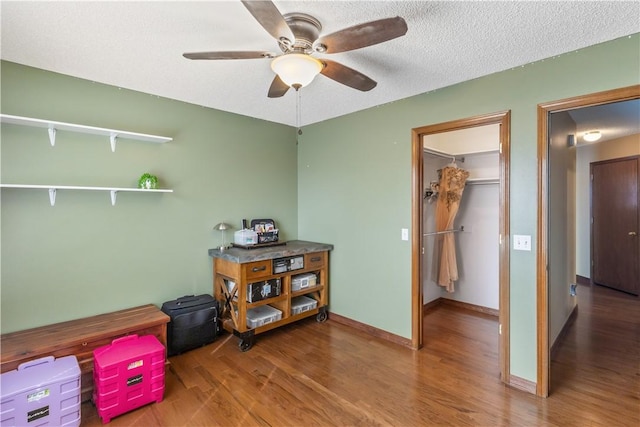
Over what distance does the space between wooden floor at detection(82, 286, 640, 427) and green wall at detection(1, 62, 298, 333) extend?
850 millimetres

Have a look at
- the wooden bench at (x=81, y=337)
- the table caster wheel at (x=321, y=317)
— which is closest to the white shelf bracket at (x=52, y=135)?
the wooden bench at (x=81, y=337)

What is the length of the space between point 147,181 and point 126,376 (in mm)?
1565

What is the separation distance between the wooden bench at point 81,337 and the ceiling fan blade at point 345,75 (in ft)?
7.56

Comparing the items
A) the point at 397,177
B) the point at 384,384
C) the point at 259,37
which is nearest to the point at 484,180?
the point at 397,177

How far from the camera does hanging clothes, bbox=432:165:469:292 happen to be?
393 cm

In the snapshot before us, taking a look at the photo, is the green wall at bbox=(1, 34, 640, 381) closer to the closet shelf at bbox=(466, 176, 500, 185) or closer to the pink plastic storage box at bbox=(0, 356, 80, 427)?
the pink plastic storage box at bbox=(0, 356, 80, 427)

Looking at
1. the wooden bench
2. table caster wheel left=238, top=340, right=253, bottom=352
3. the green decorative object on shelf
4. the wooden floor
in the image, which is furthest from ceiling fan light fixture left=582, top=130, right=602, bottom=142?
the wooden bench

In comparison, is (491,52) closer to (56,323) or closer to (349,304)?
(349,304)

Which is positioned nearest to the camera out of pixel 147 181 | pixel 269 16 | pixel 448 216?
pixel 269 16

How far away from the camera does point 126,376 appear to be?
2.07 meters

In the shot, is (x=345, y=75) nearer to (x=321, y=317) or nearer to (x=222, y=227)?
(x=222, y=227)

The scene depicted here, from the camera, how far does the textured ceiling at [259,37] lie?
1.67 m

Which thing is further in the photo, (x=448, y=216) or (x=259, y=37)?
(x=448, y=216)

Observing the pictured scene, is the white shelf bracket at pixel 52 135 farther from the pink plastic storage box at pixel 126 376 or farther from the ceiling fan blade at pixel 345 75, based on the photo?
the ceiling fan blade at pixel 345 75
